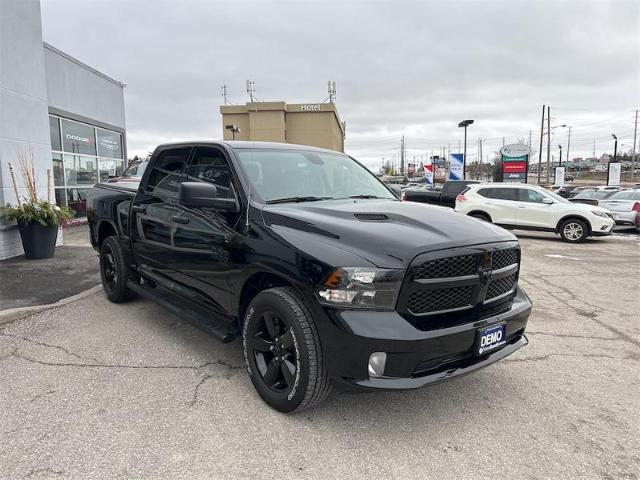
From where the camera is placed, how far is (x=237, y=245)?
3453 mm

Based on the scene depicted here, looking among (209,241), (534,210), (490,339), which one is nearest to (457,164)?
(534,210)

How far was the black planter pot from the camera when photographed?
7766 millimetres

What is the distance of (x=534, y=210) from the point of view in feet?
44.9

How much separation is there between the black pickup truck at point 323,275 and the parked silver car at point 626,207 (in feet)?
47.4

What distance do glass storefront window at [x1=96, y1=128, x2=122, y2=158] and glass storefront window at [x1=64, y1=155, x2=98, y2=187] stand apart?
768mm

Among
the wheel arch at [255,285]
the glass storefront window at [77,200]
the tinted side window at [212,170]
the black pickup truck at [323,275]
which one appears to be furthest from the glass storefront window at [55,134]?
the wheel arch at [255,285]

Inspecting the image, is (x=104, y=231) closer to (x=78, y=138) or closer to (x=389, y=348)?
(x=389, y=348)

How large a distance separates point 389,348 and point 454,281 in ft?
2.01

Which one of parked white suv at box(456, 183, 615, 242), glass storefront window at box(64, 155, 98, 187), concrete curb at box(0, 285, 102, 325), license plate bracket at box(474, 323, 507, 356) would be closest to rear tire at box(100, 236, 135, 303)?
concrete curb at box(0, 285, 102, 325)

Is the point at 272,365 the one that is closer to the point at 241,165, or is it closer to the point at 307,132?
the point at 241,165

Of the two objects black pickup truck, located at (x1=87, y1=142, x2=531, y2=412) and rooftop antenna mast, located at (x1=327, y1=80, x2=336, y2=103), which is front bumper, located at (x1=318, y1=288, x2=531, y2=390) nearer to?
black pickup truck, located at (x1=87, y1=142, x2=531, y2=412)

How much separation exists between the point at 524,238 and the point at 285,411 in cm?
1285

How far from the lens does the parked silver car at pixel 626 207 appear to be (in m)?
15.1

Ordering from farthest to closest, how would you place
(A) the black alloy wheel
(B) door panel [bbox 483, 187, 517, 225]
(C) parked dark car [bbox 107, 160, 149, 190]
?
1. (B) door panel [bbox 483, 187, 517, 225]
2. (C) parked dark car [bbox 107, 160, 149, 190]
3. (A) the black alloy wheel
